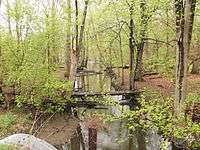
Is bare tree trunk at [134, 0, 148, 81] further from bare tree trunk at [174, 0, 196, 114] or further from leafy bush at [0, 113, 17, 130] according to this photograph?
leafy bush at [0, 113, 17, 130]

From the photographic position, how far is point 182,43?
1452cm

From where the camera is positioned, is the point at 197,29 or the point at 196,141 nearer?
the point at 196,141

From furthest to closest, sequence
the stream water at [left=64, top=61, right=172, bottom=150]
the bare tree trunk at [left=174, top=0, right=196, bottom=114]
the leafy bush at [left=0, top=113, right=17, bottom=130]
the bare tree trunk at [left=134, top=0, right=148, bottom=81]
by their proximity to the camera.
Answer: the bare tree trunk at [left=134, top=0, right=148, bottom=81] < the leafy bush at [left=0, top=113, right=17, bottom=130] < the stream water at [left=64, top=61, right=172, bottom=150] < the bare tree trunk at [left=174, top=0, right=196, bottom=114]

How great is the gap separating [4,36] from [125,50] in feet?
67.6

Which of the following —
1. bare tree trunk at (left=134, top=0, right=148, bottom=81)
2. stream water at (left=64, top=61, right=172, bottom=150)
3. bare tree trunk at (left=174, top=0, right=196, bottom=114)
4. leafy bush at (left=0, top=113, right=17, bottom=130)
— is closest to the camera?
bare tree trunk at (left=174, top=0, right=196, bottom=114)

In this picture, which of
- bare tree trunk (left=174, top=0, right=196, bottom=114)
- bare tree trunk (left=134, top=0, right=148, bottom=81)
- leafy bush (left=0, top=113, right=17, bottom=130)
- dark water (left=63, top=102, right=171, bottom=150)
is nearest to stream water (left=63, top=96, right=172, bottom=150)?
dark water (left=63, top=102, right=171, bottom=150)

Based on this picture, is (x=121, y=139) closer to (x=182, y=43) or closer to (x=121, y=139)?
(x=121, y=139)

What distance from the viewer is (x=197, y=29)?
102 feet

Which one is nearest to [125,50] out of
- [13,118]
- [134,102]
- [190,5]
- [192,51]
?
[192,51]

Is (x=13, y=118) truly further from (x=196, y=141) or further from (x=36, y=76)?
(x=196, y=141)

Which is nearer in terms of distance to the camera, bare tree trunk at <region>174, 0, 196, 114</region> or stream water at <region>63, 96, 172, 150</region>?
bare tree trunk at <region>174, 0, 196, 114</region>

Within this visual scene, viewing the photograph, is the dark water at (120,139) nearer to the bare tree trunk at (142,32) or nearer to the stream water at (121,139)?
the stream water at (121,139)

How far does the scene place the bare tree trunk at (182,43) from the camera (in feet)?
47.0

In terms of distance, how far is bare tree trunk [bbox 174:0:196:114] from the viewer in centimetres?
1431
